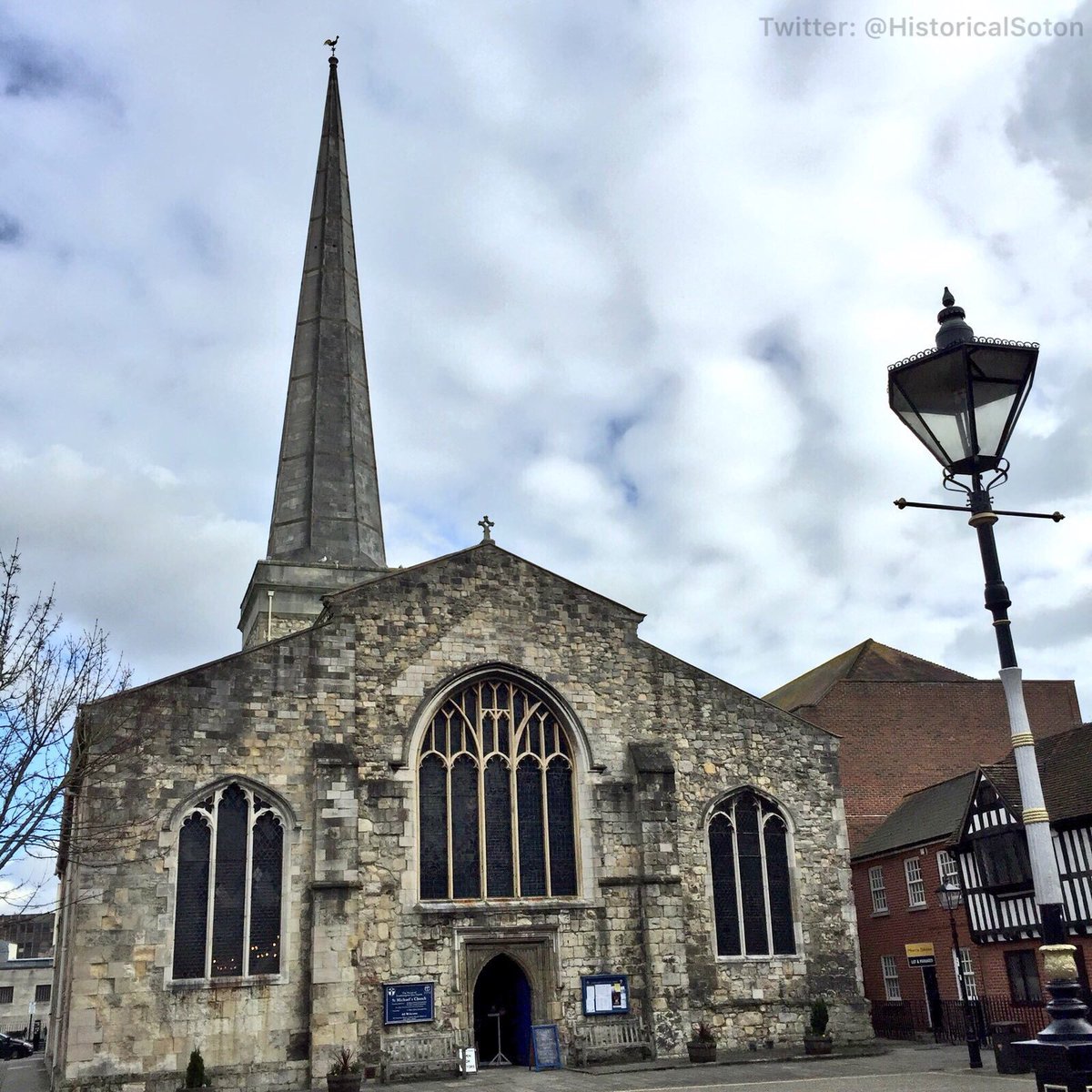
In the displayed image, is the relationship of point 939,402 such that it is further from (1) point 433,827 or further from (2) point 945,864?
(2) point 945,864

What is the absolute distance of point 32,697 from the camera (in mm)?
13516

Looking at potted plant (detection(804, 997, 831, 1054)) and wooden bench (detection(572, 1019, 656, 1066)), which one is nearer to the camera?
wooden bench (detection(572, 1019, 656, 1066))

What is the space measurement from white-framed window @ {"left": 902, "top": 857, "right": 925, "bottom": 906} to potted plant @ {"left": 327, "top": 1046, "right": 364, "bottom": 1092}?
45.9 feet

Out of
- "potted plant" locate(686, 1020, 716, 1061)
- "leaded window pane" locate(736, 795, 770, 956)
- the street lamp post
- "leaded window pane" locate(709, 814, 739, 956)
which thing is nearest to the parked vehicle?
"potted plant" locate(686, 1020, 716, 1061)

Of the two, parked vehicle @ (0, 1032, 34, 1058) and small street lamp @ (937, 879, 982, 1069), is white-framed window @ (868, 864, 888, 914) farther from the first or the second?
parked vehicle @ (0, 1032, 34, 1058)

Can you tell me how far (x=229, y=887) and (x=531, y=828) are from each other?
5.66 m

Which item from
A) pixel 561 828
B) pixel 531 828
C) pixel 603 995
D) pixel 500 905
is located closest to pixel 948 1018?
pixel 603 995

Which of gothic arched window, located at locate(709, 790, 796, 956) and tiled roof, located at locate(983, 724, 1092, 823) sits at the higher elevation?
tiled roof, located at locate(983, 724, 1092, 823)

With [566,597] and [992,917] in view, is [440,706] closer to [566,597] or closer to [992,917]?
[566,597]

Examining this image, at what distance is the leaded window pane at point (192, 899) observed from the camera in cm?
1784

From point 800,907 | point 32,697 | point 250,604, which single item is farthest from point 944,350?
point 250,604

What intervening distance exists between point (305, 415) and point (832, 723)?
17.3 m

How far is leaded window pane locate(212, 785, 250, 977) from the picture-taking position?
712 inches

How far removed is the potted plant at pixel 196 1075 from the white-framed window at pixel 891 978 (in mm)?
16720
